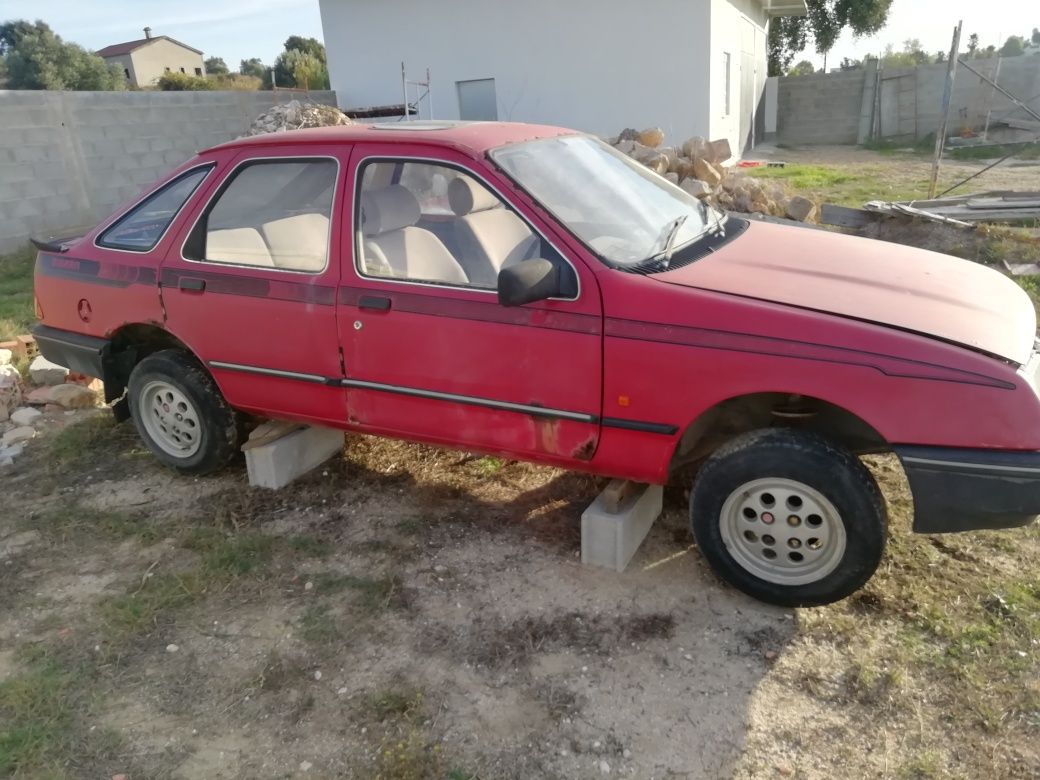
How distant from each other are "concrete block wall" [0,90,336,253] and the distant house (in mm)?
47715

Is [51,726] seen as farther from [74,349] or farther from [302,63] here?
[302,63]

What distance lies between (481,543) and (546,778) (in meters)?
1.46

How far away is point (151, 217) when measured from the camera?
14.5ft

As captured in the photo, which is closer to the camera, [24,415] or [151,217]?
[151,217]

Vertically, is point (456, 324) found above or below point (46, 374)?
above

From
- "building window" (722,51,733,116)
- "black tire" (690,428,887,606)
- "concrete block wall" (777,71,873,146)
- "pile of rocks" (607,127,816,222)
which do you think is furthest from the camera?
"concrete block wall" (777,71,873,146)

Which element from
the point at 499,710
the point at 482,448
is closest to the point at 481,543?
the point at 482,448

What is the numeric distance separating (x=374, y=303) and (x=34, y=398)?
3751mm

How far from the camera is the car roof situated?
11.8ft

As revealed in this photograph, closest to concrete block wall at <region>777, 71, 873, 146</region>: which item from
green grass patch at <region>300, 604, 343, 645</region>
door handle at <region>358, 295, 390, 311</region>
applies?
door handle at <region>358, 295, 390, 311</region>

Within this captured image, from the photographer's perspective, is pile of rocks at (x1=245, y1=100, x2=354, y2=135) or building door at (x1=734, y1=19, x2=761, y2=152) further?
building door at (x1=734, y1=19, x2=761, y2=152)

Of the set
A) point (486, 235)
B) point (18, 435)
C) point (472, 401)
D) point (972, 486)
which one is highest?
point (486, 235)

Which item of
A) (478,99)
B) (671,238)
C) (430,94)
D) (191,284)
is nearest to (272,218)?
(191,284)

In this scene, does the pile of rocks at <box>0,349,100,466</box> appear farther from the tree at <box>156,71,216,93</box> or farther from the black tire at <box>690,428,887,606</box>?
the tree at <box>156,71,216,93</box>
